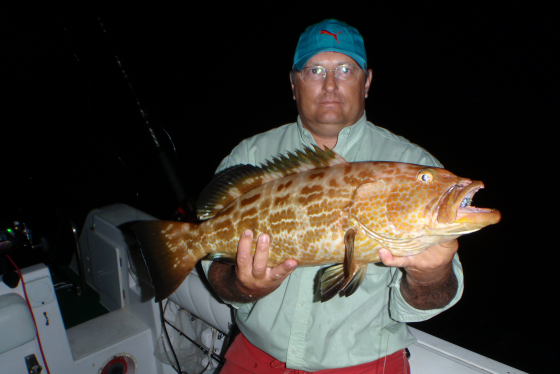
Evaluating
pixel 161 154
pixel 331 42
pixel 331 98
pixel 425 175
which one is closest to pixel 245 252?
pixel 425 175

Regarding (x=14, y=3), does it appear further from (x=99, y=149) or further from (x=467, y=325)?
(x=467, y=325)

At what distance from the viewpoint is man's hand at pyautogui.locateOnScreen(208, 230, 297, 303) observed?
1.49 m

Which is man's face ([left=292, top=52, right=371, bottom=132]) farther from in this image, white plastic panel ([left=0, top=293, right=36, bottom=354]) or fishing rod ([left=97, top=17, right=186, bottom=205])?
white plastic panel ([left=0, top=293, right=36, bottom=354])

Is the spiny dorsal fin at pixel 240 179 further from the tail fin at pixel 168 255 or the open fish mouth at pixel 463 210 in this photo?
the open fish mouth at pixel 463 210

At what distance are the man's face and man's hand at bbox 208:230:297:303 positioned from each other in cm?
96

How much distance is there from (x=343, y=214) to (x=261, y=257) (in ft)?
1.44

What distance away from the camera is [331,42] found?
201 cm

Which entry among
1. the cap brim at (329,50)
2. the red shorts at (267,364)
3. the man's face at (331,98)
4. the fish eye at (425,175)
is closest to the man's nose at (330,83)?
the man's face at (331,98)

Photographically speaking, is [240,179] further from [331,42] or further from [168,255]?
[331,42]

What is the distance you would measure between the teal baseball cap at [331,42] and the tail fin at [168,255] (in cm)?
129

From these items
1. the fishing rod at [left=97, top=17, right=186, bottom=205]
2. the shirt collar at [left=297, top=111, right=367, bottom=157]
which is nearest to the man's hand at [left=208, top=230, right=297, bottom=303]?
the shirt collar at [left=297, top=111, right=367, bottom=157]

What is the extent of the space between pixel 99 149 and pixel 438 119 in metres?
19.6

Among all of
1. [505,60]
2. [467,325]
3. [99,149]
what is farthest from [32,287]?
[505,60]

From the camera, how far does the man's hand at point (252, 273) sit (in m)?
1.49
